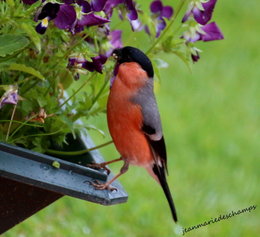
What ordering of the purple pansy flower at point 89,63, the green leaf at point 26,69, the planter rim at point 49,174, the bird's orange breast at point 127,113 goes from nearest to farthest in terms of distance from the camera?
the planter rim at point 49,174 < the green leaf at point 26,69 < the purple pansy flower at point 89,63 < the bird's orange breast at point 127,113

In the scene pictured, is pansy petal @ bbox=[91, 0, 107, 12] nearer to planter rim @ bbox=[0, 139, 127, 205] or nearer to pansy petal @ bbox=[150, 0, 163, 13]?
planter rim @ bbox=[0, 139, 127, 205]

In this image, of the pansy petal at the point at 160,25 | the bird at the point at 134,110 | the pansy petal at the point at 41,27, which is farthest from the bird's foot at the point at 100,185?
the pansy petal at the point at 160,25

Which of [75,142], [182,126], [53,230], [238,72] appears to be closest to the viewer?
[75,142]

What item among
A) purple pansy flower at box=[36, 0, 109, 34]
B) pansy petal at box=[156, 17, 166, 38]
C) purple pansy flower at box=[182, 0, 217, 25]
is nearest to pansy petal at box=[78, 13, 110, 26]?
purple pansy flower at box=[36, 0, 109, 34]

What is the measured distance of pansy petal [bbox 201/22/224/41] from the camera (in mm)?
2154

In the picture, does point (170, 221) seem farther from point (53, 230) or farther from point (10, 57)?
point (10, 57)

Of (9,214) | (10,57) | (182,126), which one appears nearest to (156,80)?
(10,57)

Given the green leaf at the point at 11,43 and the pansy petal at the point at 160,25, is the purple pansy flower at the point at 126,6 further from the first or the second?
the green leaf at the point at 11,43

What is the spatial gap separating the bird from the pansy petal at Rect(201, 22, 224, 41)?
0.74 ft

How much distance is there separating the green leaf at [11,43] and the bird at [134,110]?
1.34ft

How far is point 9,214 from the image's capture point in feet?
6.03

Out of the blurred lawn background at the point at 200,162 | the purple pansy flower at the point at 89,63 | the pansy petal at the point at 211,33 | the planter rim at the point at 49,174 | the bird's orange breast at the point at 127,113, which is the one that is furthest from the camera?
the blurred lawn background at the point at 200,162

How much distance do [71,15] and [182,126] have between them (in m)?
3.77

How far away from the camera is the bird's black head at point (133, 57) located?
201 centimetres
